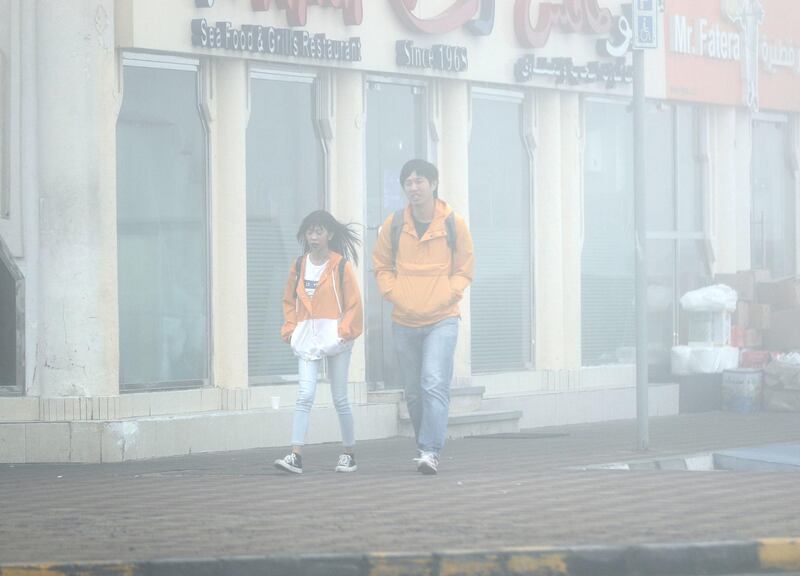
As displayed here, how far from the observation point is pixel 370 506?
33.3 ft

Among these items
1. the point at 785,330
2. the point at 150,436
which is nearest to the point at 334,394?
the point at 150,436

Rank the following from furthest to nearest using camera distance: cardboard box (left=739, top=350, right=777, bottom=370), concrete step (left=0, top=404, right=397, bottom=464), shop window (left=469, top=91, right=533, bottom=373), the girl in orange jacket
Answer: cardboard box (left=739, top=350, right=777, bottom=370)
shop window (left=469, top=91, right=533, bottom=373)
concrete step (left=0, top=404, right=397, bottom=464)
the girl in orange jacket

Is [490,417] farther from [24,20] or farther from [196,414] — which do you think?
[24,20]

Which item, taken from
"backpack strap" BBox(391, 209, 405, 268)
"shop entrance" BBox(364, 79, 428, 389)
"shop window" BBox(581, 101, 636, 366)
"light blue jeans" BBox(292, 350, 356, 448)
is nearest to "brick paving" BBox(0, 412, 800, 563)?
"light blue jeans" BBox(292, 350, 356, 448)

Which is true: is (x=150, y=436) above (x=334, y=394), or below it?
below

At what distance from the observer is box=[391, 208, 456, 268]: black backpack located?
1284 centimetres

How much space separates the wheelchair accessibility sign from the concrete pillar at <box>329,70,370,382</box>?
10.4 ft

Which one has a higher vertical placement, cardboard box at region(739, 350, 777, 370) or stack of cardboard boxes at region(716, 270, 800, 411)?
stack of cardboard boxes at region(716, 270, 800, 411)

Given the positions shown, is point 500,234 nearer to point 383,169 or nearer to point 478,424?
point 383,169

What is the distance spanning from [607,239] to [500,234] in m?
1.78

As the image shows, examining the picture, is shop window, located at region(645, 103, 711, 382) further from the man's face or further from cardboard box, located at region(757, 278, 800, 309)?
the man's face

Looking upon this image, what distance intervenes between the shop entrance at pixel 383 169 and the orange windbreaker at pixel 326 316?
3.90 meters

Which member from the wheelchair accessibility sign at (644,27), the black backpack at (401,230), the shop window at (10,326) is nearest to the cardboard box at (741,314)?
the wheelchair accessibility sign at (644,27)

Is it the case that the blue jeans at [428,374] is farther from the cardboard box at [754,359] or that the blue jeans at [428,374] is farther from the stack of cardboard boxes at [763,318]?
the cardboard box at [754,359]
